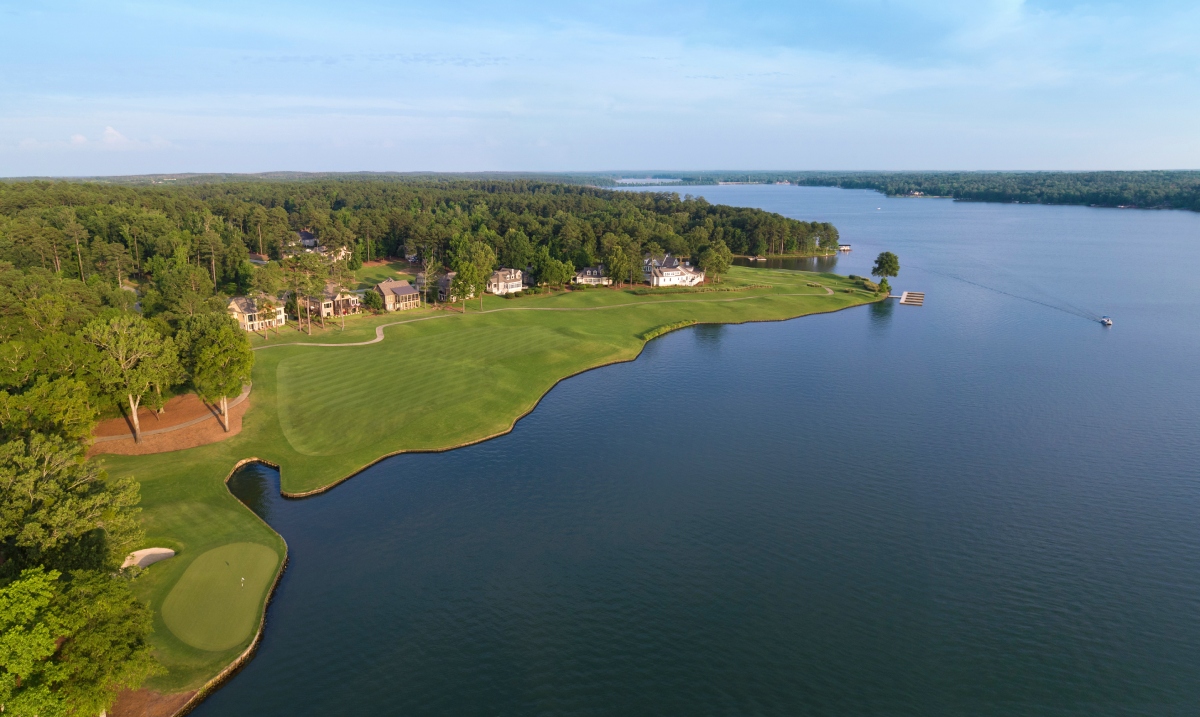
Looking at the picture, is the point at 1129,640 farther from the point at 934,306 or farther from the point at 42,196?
the point at 42,196

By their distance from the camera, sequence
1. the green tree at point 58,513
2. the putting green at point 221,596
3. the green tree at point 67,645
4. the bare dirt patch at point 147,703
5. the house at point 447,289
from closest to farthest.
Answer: the green tree at point 67,645
the bare dirt patch at point 147,703
the green tree at point 58,513
the putting green at point 221,596
the house at point 447,289

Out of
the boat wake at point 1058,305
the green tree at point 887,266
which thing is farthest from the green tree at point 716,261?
the boat wake at point 1058,305

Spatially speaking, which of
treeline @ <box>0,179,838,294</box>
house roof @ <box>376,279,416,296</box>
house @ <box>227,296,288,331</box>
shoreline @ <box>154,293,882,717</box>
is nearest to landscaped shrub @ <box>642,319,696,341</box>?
shoreline @ <box>154,293,882,717</box>

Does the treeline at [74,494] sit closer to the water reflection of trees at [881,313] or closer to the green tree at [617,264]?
the green tree at [617,264]

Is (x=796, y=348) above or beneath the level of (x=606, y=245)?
beneath

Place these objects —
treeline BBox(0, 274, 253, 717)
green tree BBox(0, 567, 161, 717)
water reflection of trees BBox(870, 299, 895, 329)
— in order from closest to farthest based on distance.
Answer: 1. green tree BBox(0, 567, 161, 717)
2. treeline BBox(0, 274, 253, 717)
3. water reflection of trees BBox(870, 299, 895, 329)

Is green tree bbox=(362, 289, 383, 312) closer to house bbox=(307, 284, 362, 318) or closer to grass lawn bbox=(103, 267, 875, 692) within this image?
house bbox=(307, 284, 362, 318)

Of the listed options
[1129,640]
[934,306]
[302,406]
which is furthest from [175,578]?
[934,306]
